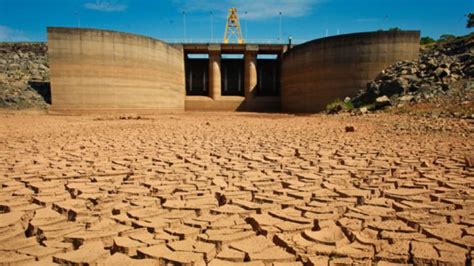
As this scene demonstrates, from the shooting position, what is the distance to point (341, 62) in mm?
15625

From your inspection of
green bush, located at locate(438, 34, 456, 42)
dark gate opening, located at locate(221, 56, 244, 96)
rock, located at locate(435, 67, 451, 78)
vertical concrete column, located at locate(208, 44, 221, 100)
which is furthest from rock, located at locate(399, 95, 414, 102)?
dark gate opening, located at locate(221, 56, 244, 96)

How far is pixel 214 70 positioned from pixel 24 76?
Result: 1146 centimetres

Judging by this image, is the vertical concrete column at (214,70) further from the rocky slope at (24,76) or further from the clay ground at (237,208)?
the clay ground at (237,208)

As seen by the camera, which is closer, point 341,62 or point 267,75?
point 341,62

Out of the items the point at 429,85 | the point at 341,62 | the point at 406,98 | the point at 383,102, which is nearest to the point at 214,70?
the point at 341,62

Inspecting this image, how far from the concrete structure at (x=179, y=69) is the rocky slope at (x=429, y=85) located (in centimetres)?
106

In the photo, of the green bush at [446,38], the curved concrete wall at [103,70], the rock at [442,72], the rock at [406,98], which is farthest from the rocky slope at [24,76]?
the green bush at [446,38]

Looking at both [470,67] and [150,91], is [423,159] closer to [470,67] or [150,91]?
[470,67]

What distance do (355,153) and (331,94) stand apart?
1237 centimetres

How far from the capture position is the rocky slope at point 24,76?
15117 millimetres

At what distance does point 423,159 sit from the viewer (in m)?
Result: 3.83

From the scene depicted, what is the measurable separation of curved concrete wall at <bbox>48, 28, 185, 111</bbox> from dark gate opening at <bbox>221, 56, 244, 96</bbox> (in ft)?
22.9

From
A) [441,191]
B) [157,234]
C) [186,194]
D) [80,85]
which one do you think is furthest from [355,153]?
[80,85]

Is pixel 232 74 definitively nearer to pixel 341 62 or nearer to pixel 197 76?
pixel 197 76
